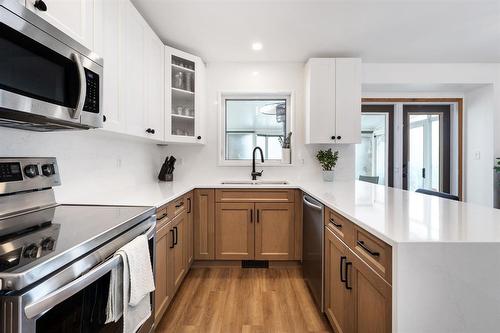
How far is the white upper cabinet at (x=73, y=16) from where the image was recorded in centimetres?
114

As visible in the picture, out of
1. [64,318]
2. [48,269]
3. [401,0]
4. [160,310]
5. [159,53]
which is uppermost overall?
[401,0]

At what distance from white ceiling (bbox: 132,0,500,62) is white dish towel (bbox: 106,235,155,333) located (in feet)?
6.28

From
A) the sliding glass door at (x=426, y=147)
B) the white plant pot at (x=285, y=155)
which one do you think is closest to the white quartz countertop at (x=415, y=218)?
the white plant pot at (x=285, y=155)

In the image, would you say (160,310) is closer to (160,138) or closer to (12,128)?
(12,128)

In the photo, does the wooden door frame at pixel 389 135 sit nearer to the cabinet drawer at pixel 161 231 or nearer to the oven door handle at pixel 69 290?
the cabinet drawer at pixel 161 231

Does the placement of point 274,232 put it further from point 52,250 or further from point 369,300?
point 52,250

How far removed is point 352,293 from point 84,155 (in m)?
1.85

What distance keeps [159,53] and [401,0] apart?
84.1 inches

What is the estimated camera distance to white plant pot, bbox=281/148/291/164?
127 inches

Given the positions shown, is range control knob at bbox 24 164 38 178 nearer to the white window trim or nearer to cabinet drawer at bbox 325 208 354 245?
cabinet drawer at bbox 325 208 354 245

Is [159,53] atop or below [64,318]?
atop

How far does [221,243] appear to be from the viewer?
2689 mm

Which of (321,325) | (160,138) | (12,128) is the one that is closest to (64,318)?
(12,128)

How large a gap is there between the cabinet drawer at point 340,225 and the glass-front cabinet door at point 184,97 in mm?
1769
